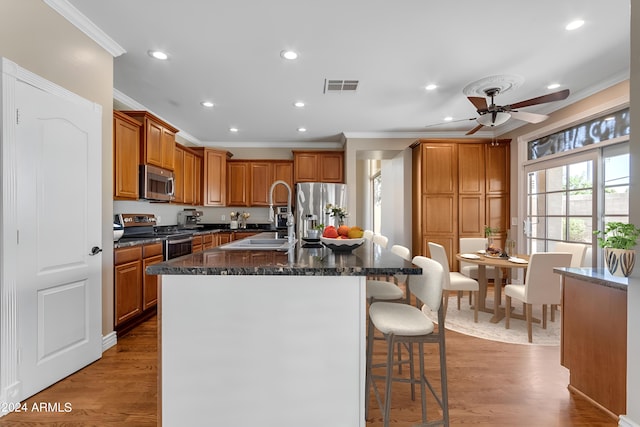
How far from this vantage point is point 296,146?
6.03 meters

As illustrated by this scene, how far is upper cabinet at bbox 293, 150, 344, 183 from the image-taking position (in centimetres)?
571

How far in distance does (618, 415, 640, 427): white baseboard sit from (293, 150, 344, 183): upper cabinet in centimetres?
466

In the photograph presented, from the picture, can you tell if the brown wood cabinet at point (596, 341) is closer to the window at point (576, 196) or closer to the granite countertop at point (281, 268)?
the granite countertop at point (281, 268)

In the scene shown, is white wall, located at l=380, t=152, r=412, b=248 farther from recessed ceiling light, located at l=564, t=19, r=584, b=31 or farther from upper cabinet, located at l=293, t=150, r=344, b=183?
recessed ceiling light, located at l=564, t=19, r=584, b=31

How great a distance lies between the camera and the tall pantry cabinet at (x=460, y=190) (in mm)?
4941

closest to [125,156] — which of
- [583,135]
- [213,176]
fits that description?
[213,176]

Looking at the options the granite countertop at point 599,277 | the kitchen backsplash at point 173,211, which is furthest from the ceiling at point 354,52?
the granite countertop at point 599,277

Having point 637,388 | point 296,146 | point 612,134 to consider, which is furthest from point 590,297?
point 296,146

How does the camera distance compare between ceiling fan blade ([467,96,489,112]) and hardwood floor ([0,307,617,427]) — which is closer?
hardwood floor ([0,307,617,427])

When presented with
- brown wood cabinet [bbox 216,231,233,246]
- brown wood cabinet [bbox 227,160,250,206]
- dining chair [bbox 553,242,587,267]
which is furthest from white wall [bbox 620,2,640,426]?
brown wood cabinet [bbox 227,160,250,206]

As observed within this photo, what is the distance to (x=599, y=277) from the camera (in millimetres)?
1741

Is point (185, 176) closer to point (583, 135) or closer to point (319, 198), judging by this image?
point (319, 198)

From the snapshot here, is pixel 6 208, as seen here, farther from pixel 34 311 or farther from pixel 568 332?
pixel 568 332

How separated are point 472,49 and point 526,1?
0.59 meters
